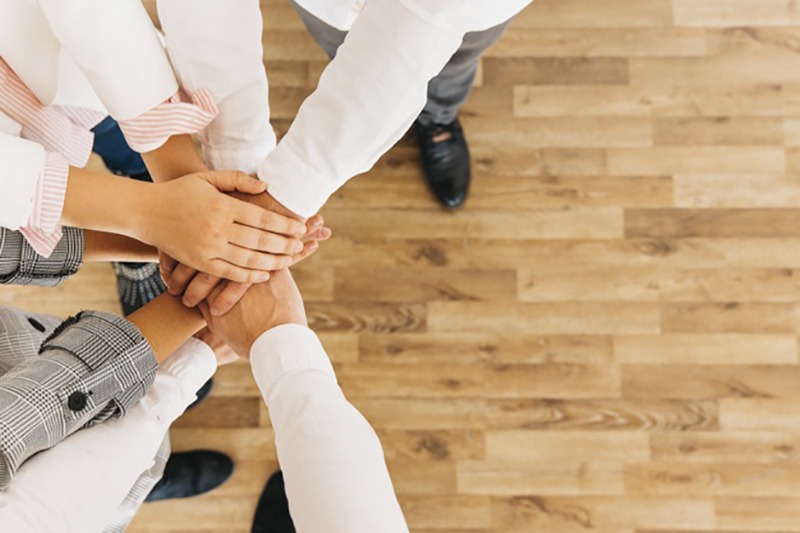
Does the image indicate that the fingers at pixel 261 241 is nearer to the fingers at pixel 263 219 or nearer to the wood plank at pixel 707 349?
the fingers at pixel 263 219

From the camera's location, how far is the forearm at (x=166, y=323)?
3.41 ft

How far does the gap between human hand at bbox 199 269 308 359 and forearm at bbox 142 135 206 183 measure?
0.19 m

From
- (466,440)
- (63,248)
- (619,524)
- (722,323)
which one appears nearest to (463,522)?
(466,440)

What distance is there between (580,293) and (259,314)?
0.81 m

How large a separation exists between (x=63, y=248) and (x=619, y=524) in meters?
1.19

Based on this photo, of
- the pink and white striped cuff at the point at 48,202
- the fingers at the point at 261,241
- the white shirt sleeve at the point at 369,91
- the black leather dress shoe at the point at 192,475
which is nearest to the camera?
the white shirt sleeve at the point at 369,91

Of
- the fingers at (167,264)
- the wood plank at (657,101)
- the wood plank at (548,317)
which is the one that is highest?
the fingers at (167,264)

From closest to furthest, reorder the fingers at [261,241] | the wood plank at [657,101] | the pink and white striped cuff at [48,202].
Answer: the pink and white striped cuff at [48,202] → the fingers at [261,241] → the wood plank at [657,101]

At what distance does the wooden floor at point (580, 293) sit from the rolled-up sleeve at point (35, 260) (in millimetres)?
621

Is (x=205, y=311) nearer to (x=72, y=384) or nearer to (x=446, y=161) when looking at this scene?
(x=72, y=384)

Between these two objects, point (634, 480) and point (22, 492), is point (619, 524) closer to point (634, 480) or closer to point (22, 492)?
point (634, 480)

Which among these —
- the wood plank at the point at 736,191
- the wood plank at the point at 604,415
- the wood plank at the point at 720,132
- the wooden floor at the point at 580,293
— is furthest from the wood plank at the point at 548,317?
the wood plank at the point at 720,132

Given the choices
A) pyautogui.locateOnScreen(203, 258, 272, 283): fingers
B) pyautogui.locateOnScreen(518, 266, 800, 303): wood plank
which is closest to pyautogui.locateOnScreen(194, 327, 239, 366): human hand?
pyautogui.locateOnScreen(203, 258, 272, 283): fingers

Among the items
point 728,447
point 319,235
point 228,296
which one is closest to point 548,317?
point 728,447
